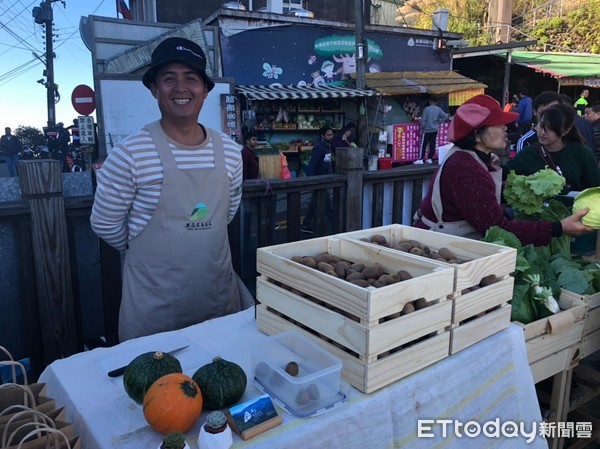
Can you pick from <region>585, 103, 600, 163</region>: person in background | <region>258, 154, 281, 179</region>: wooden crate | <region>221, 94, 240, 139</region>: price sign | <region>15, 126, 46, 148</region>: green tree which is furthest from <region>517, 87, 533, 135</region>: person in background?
<region>15, 126, 46, 148</region>: green tree

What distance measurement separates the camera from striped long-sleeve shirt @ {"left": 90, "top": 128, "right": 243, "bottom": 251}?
214 cm

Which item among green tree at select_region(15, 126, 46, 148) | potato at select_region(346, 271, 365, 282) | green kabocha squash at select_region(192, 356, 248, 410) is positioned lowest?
green tree at select_region(15, 126, 46, 148)

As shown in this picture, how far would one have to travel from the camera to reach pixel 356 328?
4.99ft

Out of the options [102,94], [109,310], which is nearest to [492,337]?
[109,310]

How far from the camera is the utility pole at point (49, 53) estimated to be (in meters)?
21.3

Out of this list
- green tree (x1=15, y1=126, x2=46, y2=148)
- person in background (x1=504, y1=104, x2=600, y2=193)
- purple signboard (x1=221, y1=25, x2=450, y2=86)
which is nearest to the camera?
person in background (x1=504, y1=104, x2=600, y2=193)

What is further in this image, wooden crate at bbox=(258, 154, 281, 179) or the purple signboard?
the purple signboard

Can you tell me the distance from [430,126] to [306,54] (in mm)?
4421

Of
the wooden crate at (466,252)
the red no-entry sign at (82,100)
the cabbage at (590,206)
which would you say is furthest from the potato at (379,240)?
the red no-entry sign at (82,100)

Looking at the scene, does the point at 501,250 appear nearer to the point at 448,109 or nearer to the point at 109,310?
the point at 109,310

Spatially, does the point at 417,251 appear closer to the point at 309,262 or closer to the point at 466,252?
the point at 466,252

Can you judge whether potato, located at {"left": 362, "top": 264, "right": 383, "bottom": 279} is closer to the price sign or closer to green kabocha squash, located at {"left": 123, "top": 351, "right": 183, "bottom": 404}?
green kabocha squash, located at {"left": 123, "top": 351, "right": 183, "bottom": 404}

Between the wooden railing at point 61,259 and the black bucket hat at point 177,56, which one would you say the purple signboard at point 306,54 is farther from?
the black bucket hat at point 177,56

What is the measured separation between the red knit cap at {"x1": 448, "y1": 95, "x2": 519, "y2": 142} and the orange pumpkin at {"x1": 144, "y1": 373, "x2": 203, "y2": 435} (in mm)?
2028
